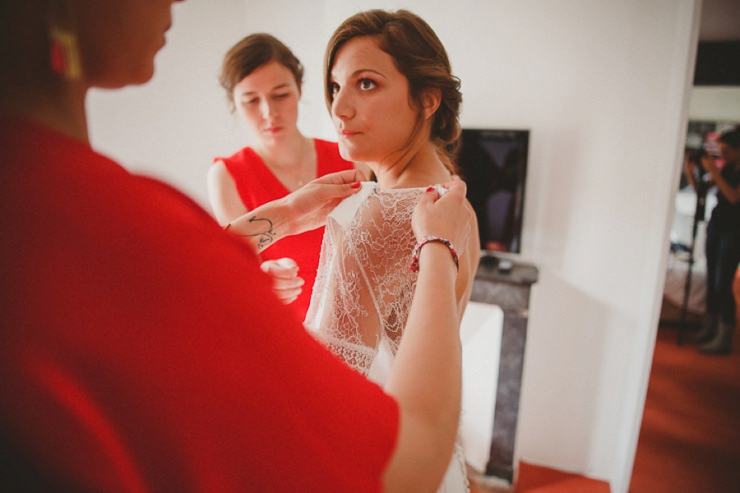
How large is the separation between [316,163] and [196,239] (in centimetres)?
59

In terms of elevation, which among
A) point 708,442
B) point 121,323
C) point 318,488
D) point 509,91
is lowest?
point 708,442

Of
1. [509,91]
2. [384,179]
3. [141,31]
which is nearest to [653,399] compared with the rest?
[509,91]

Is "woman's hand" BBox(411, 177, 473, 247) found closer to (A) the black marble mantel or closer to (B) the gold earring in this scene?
(B) the gold earring

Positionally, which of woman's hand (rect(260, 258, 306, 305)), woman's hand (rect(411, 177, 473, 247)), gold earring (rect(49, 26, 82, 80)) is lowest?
woman's hand (rect(260, 258, 306, 305))

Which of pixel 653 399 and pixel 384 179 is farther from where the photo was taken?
pixel 653 399

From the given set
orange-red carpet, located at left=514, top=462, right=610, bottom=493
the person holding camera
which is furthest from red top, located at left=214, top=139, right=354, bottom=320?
the person holding camera

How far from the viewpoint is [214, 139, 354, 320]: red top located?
82 cm

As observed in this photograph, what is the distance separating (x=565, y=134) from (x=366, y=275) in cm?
135

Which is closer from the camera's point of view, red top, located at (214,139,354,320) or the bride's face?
the bride's face

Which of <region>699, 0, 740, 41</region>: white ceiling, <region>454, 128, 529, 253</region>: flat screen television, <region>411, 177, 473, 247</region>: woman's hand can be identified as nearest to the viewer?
<region>411, 177, 473, 247</region>: woman's hand

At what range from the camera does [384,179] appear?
79cm

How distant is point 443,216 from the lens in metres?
0.55

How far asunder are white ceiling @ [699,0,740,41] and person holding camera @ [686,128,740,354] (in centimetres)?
75

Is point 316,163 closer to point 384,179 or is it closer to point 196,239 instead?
point 384,179
